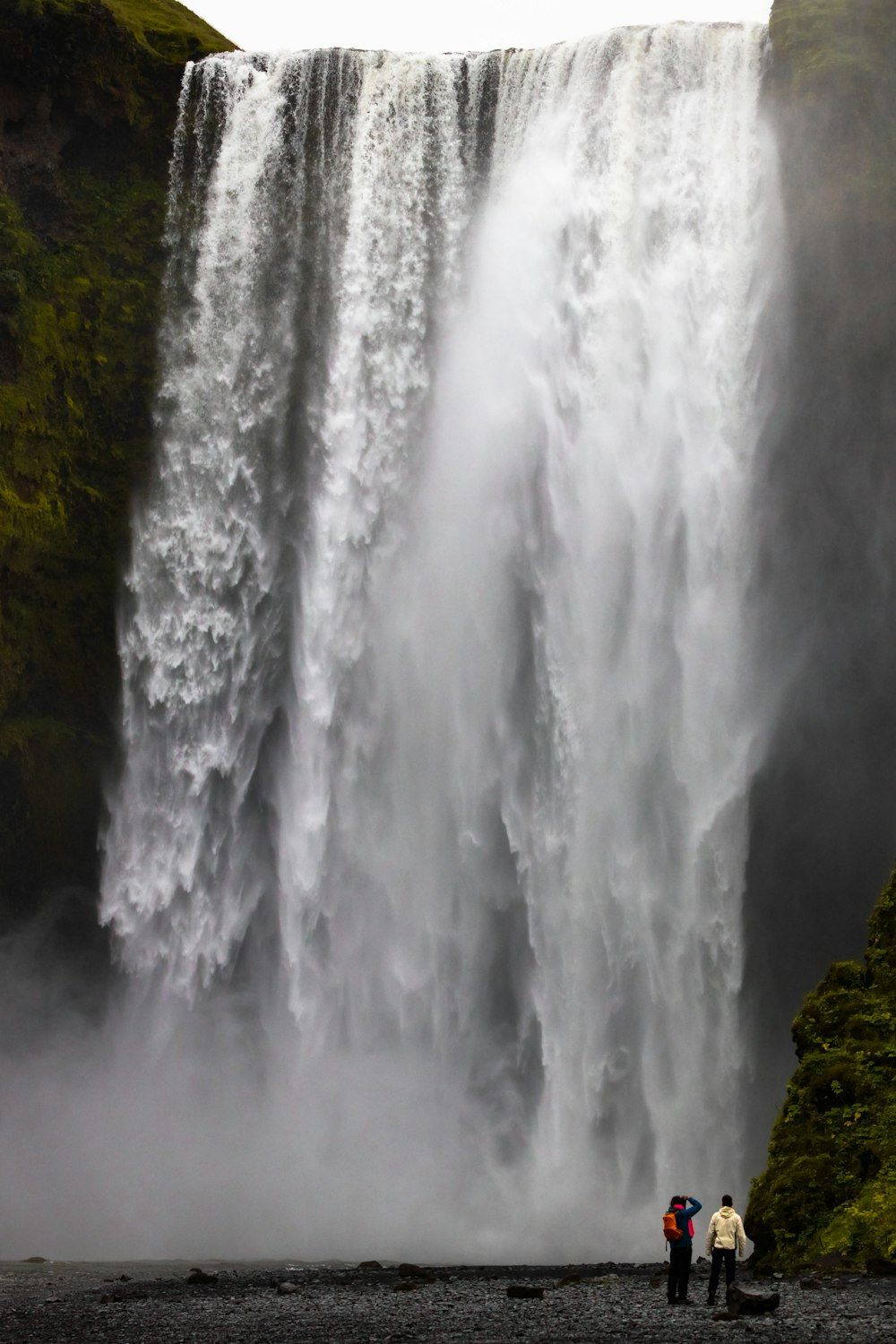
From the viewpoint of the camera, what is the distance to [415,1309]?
16906 mm

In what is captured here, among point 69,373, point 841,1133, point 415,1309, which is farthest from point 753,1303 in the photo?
point 69,373

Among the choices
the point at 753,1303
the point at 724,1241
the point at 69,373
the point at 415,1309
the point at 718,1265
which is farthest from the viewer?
the point at 69,373

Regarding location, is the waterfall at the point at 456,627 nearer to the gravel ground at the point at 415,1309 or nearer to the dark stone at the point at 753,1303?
the gravel ground at the point at 415,1309

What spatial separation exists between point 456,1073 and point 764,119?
19337 millimetres

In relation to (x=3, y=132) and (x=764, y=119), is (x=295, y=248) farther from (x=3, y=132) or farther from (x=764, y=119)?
(x=764, y=119)

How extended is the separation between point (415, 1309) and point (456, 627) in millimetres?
15516

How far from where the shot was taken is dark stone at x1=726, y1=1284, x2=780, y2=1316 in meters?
14.9

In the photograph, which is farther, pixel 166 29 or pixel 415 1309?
pixel 166 29

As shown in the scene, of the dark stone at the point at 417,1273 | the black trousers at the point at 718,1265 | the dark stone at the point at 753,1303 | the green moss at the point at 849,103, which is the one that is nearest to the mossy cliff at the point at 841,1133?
the black trousers at the point at 718,1265

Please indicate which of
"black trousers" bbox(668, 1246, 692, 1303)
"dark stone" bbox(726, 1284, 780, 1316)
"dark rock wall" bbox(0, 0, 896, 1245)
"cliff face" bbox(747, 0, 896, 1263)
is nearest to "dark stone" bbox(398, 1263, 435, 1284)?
"black trousers" bbox(668, 1246, 692, 1303)

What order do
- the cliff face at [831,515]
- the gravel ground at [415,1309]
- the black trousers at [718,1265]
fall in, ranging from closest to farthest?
the gravel ground at [415,1309] → the black trousers at [718,1265] → the cliff face at [831,515]

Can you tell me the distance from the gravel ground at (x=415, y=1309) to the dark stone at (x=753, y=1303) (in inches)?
4.5

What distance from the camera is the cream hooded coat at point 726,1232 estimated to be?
1571 centimetres

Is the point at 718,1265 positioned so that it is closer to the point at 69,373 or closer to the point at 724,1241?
the point at 724,1241
